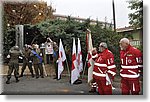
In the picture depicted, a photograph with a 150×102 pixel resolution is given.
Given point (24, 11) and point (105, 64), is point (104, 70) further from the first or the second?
point (24, 11)

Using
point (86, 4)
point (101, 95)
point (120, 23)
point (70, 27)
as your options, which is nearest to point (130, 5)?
point (120, 23)

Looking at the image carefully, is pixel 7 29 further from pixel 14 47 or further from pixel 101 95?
pixel 101 95

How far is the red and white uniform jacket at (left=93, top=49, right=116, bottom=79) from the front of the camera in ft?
11.4

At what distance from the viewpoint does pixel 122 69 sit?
3.45 metres

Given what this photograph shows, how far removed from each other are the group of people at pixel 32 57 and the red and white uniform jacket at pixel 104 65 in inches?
20.1

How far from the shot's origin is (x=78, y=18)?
3.58 metres

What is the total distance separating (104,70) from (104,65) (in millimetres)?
56

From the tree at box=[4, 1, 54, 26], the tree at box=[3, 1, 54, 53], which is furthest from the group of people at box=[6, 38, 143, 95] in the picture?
the tree at box=[4, 1, 54, 26]

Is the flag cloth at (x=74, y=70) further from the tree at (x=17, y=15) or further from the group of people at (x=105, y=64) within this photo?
the tree at (x=17, y=15)

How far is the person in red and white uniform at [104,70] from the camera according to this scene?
3.47m

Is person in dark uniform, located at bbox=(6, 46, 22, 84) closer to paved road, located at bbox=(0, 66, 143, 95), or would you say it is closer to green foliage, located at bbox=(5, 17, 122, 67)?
paved road, located at bbox=(0, 66, 143, 95)

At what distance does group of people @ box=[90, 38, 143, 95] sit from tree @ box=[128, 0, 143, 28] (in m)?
0.21

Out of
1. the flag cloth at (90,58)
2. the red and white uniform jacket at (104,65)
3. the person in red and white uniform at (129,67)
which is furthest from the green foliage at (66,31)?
the person in red and white uniform at (129,67)

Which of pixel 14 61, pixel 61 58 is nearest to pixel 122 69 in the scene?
pixel 61 58
